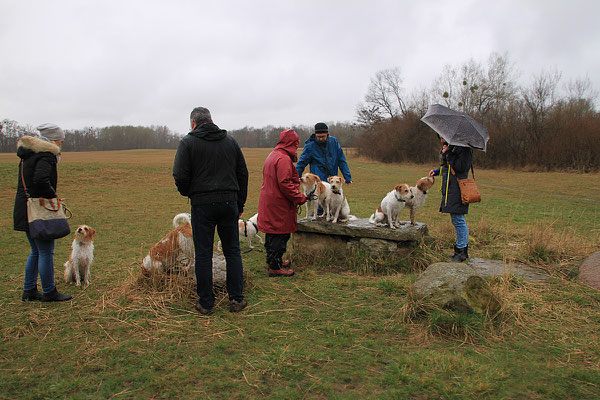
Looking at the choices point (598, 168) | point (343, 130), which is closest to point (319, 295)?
point (598, 168)

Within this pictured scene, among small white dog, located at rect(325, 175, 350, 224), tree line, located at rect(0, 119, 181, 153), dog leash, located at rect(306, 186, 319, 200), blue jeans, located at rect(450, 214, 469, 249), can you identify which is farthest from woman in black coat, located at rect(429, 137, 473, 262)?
tree line, located at rect(0, 119, 181, 153)

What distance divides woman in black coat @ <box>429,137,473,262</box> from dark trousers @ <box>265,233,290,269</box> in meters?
2.63

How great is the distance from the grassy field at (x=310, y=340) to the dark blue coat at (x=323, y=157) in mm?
1799

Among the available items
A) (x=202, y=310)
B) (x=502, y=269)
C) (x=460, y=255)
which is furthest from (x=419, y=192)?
(x=202, y=310)

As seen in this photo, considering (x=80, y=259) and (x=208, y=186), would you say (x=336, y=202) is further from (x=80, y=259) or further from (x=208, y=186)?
(x=80, y=259)

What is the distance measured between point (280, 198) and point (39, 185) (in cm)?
305

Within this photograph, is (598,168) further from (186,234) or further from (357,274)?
(186,234)

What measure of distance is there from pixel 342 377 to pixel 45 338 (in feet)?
9.84

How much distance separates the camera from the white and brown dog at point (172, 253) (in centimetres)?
534

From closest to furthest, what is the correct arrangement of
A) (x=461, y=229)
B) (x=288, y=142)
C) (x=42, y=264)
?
(x=42, y=264) → (x=288, y=142) → (x=461, y=229)

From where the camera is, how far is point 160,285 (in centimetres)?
513

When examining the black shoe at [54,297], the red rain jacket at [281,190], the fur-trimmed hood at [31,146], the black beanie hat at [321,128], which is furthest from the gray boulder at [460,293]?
the fur-trimmed hood at [31,146]

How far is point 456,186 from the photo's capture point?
6254mm

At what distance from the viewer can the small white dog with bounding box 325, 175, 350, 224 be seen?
6.32 metres
